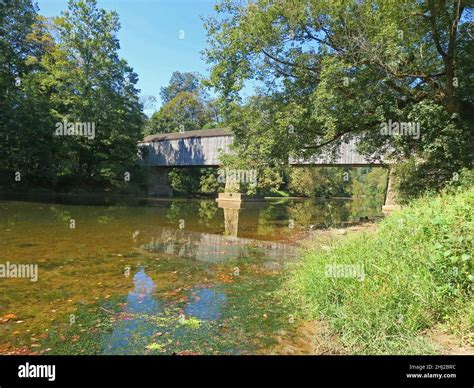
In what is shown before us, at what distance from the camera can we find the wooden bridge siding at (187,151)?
1583 inches

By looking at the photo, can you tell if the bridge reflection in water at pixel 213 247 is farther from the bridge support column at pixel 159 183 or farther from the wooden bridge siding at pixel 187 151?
the bridge support column at pixel 159 183

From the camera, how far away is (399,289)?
5039 millimetres

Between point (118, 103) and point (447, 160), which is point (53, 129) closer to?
point (118, 103)

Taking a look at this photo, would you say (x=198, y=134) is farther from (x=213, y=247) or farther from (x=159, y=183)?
(x=213, y=247)

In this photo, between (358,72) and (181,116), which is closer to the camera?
(358,72)

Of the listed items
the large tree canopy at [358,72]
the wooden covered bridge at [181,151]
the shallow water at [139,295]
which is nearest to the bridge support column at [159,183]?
the wooden covered bridge at [181,151]

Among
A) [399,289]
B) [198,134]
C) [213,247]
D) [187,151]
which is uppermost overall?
[198,134]

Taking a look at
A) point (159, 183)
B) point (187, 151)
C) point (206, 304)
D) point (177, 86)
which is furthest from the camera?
point (177, 86)

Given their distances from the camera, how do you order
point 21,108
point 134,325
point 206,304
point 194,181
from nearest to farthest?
1. point 134,325
2. point 206,304
3. point 21,108
4. point 194,181

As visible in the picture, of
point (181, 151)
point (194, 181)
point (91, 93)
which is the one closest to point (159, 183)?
point (181, 151)

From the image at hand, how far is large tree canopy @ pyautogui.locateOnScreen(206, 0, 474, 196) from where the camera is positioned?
14289 millimetres

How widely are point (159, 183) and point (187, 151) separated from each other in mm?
7294

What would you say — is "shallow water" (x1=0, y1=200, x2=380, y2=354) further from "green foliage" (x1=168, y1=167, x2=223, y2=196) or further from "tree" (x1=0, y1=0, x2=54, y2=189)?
"green foliage" (x1=168, y1=167, x2=223, y2=196)

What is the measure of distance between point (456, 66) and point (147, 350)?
16.1 metres
